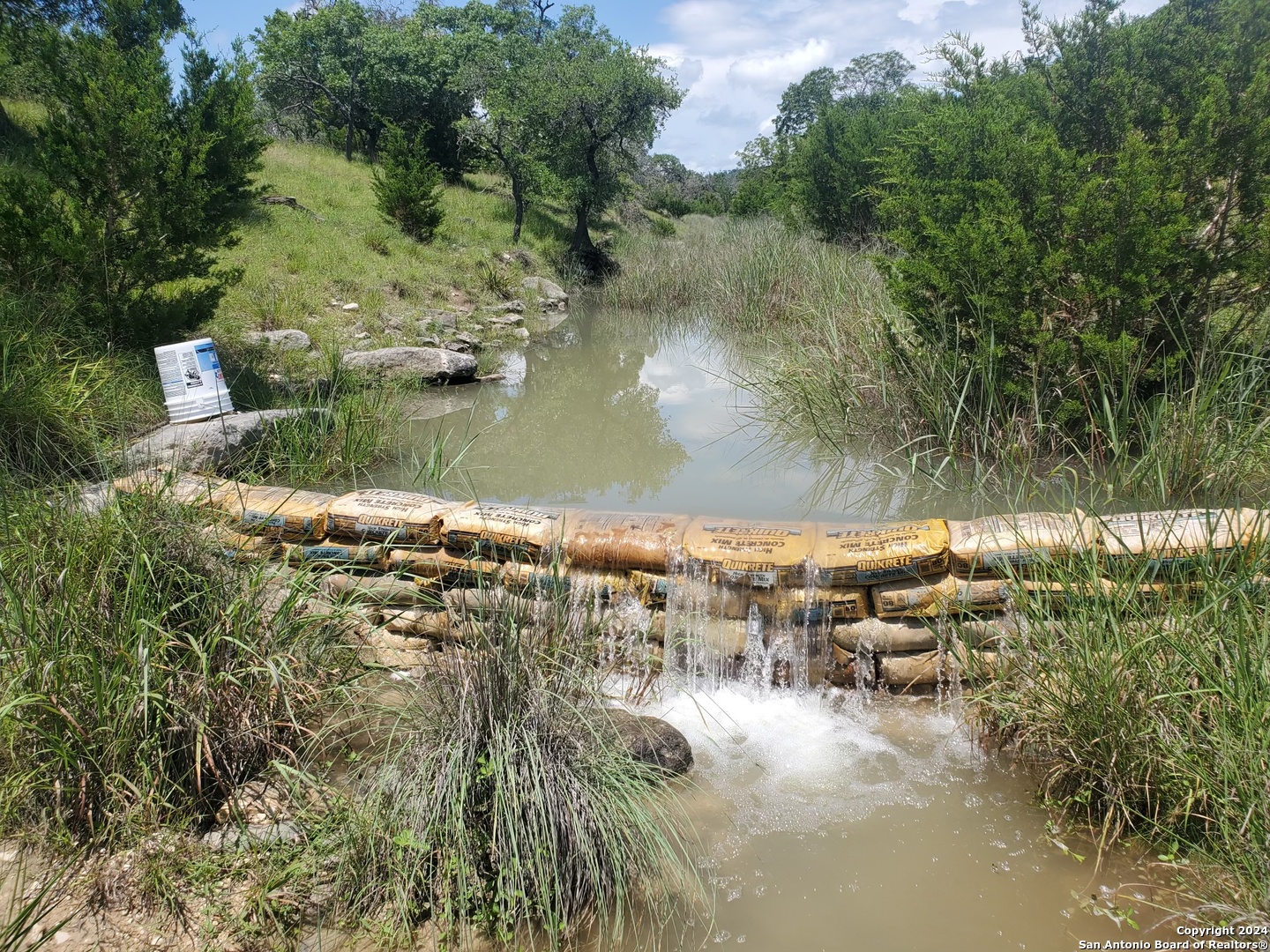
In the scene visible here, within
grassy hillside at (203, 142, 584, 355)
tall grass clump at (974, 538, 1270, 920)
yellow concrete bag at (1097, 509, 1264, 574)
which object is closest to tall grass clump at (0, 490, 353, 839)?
tall grass clump at (974, 538, 1270, 920)

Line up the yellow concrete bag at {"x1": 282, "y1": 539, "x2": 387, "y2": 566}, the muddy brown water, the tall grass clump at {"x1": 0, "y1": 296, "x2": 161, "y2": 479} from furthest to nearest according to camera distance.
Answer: the tall grass clump at {"x1": 0, "y1": 296, "x2": 161, "y2": 479}, the yellow concrete bag at {"x1": 282, "y1": 539, "x2": 387, "y2": 566}, the muddy brown water

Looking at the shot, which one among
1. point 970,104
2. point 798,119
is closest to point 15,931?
point 970,104

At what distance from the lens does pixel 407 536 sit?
3.67 metres

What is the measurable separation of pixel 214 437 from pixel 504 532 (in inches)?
101

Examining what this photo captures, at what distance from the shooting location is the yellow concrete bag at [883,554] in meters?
3.18

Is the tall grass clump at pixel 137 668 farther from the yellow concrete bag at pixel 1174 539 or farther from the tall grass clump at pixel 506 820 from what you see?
the yellow concrete bag at pixel 1174 539

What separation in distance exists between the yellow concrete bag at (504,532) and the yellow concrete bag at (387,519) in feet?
0.21

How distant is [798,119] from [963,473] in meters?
40.8

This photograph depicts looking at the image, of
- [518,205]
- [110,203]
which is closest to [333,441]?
[110,203]

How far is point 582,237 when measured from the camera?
62.9 ft

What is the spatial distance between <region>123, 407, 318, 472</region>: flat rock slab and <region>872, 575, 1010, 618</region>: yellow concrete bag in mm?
3723

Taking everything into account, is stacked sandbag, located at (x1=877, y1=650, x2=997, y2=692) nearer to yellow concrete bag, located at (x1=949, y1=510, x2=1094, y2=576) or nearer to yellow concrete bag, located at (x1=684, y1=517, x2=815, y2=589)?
yellow concrete bag, located at (x1=949, y1=510, x2=1094, y2=576)

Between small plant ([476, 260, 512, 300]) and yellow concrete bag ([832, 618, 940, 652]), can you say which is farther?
small plant ([476, 260, 512, 300])

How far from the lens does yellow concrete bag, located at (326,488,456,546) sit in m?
3.62
